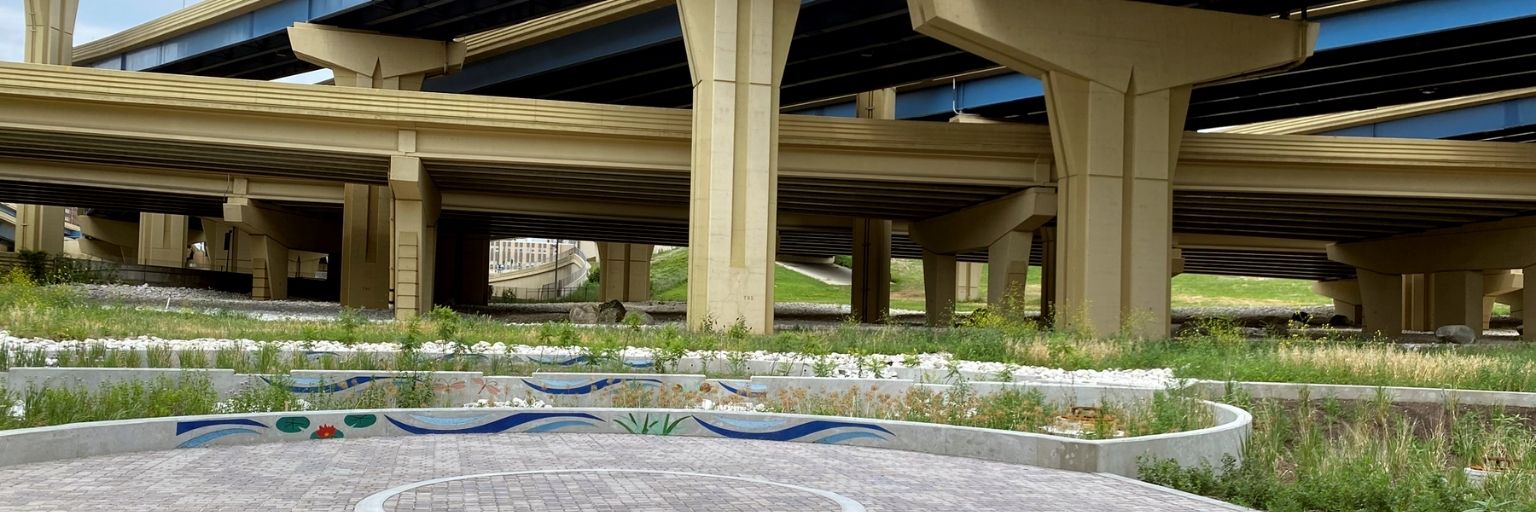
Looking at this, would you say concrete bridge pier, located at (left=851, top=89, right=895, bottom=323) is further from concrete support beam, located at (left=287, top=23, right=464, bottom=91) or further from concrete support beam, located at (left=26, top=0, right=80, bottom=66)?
concrete support beam, located at (left=26, top=0, right=80, bottom=66)

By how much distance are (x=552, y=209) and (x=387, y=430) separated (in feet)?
103

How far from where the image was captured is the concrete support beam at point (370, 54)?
36.8 meters

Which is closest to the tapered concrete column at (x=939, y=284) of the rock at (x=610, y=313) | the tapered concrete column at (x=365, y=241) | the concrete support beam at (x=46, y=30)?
the rock at (x=610, y=313)

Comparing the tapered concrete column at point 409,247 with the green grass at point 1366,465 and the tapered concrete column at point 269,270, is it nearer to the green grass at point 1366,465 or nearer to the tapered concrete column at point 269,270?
the tapered concrete column at point 269,270

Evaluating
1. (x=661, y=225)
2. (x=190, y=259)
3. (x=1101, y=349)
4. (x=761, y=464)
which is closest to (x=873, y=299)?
(x=661, y=225)

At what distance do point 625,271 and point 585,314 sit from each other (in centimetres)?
3205

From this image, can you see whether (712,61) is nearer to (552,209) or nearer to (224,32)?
(552,209)

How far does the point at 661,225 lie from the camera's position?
47.8 meters

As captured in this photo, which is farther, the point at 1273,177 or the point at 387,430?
the point at 1273,177

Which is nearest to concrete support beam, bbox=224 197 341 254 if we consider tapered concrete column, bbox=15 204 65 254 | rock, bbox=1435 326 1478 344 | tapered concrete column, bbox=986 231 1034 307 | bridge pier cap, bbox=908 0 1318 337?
tapered concrete column, bbox=15 204 65 254

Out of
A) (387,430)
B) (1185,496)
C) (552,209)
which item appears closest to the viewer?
(1185,496)

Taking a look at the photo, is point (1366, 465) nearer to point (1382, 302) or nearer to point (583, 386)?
point (583, 386)

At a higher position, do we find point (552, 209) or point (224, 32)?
point (224, 32)

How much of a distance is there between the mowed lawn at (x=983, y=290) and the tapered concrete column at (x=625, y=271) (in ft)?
44.2
